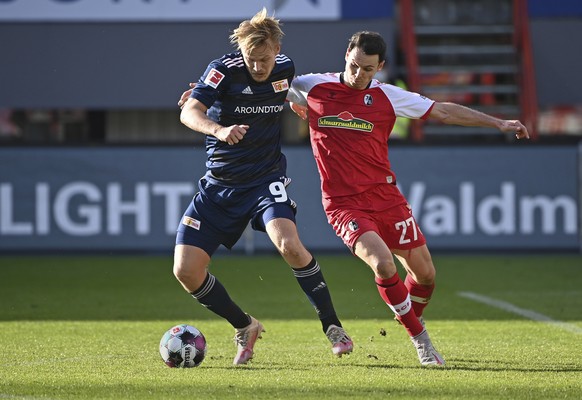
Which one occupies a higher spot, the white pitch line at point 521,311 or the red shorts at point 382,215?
the red shorts at point 382,215

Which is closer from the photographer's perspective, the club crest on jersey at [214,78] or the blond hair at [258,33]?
Result: the blond hair at [258,33]

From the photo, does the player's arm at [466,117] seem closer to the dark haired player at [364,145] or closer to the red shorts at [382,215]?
the dark haired player at [364,145]

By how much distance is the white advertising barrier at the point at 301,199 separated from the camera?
1567cm

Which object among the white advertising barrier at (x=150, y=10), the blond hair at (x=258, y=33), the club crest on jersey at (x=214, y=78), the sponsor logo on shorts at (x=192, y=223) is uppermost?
the blond hair at (x=258, y=33)

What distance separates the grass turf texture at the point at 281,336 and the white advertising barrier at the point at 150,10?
579 centimetres

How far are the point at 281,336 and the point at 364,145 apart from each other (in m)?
1.75

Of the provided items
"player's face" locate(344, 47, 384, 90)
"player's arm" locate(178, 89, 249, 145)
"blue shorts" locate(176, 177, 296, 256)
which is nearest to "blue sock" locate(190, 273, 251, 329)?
"blue shorts" locate(176, 177, 296, 256)

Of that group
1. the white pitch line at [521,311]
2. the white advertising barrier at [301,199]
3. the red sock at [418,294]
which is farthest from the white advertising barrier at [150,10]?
the red sock at [418,294]

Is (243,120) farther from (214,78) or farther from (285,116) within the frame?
(285,116)

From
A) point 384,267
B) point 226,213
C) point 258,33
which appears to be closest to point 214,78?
point 258,33

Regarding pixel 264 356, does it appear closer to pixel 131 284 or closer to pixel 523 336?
pixel 523 336

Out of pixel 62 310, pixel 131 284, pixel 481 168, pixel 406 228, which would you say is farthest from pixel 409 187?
pixel 406 228

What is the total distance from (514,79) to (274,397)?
14.6 m

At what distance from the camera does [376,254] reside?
23.8 feet
